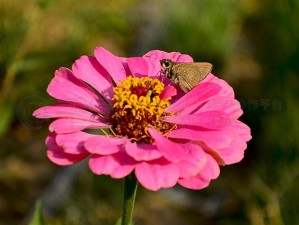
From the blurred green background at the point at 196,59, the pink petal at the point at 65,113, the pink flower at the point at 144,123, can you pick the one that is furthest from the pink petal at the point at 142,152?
the blurred green background at the point at 196,59

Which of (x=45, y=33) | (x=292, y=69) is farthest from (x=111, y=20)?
(x=292, y=69)

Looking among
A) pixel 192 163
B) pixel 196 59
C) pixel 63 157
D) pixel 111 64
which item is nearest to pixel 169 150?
pixel 192 163

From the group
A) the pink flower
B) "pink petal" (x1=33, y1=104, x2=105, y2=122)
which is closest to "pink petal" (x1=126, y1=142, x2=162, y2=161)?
the pink flower

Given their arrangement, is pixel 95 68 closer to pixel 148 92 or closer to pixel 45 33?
pixel 148 92

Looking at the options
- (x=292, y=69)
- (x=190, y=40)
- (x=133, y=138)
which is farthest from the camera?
(x=190, y=40)

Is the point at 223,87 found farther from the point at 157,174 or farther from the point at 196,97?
the point at 157,174

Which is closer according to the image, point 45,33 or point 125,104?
point 125,104

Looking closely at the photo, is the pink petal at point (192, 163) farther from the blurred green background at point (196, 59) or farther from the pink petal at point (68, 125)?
the blurred green background at point (196, 59)

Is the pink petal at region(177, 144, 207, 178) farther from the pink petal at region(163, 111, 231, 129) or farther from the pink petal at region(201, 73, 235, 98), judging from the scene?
the pink petal at region(201, 73, 235, 98)
